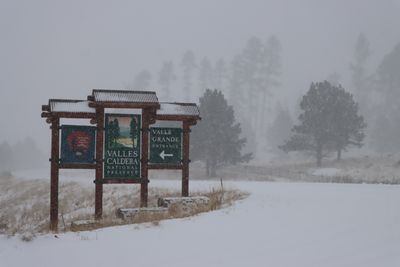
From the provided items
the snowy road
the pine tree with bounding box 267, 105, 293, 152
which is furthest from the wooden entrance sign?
the pine tree with bounding box 267, 105, 293, 152

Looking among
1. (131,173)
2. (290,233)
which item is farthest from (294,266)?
(131,173)

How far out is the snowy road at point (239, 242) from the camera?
7.89 meters

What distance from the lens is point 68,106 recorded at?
42.0 ft

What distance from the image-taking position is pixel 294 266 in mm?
7469

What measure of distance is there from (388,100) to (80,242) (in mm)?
74658

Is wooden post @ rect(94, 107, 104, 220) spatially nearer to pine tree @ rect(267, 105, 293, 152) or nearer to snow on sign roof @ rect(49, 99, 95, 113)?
snow on sign roof @ rect(49, 99, 95, 113)

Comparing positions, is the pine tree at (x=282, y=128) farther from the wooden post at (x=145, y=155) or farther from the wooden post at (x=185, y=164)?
the wooden post at (x=145, y=155)

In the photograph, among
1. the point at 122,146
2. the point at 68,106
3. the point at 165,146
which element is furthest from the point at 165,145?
the point at 68,106

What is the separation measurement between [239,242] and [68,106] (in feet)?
20.6

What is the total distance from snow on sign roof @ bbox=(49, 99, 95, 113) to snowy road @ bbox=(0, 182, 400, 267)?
4.08m

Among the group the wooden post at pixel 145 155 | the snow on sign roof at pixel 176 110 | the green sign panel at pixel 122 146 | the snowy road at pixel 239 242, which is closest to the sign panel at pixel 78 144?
the green sign panel at pixel 122 146

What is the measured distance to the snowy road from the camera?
7.89 meters

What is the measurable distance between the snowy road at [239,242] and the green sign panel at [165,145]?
2.87 m

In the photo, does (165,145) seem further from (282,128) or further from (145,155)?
(282,128)
